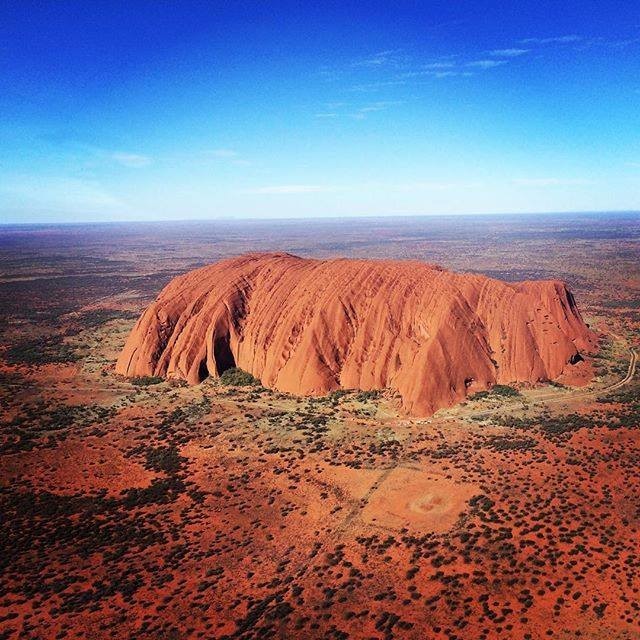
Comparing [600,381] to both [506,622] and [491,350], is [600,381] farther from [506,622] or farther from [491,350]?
[506,622]

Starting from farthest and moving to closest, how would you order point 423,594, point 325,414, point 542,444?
1. point 325,414
2. point 542,444
3. point 423,594

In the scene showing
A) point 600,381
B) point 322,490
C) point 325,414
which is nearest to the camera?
point 322,490

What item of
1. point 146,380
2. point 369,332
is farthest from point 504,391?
point 146,380

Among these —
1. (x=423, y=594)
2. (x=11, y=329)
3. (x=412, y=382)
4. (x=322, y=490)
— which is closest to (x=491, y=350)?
(x=412, y=382)

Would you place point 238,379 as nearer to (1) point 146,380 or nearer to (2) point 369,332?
(1) point 146,380

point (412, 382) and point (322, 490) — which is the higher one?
point (412, 382)

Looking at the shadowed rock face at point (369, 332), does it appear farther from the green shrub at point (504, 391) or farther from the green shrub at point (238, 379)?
the green shrub at point (504, 391)
